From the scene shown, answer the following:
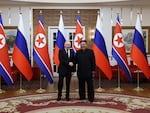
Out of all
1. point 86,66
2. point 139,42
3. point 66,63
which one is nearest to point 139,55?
point 139,42

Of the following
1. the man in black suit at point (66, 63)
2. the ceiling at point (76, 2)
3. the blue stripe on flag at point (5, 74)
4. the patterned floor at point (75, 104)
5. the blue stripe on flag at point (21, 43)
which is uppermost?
the ceiling at point (76, 2)

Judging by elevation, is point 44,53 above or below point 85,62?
above

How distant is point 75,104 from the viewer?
687 cm

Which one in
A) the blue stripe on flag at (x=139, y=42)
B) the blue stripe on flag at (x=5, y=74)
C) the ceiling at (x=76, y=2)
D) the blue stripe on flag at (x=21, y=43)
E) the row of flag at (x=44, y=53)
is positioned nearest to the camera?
the blue stripe on flag at (x=5, y=74)

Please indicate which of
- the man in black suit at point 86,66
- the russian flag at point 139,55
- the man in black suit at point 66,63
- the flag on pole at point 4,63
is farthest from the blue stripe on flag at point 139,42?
the flag on pole at point 4,63

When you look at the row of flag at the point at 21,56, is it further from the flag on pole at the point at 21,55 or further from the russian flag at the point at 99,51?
the russian flag at the point at 99,51

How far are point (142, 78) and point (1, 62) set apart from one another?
5412 millimetres

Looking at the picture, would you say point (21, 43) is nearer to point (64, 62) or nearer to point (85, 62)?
point (64, 62)

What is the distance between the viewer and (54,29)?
1234 cm

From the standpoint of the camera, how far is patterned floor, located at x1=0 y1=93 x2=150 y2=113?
6266 mm

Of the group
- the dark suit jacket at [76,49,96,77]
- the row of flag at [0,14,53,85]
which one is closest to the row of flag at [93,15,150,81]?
the dark suit jacket at [76,49,96,77]

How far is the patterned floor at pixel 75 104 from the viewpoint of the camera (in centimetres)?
627

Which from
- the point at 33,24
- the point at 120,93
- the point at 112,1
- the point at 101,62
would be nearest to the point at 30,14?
the point at 33,24

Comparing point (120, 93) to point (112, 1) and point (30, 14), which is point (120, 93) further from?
point (30, 14)
